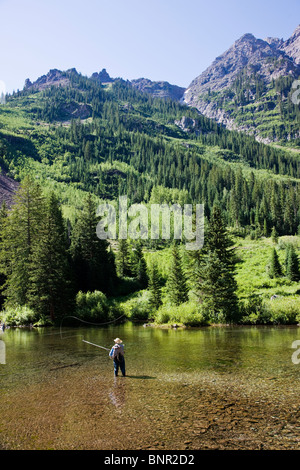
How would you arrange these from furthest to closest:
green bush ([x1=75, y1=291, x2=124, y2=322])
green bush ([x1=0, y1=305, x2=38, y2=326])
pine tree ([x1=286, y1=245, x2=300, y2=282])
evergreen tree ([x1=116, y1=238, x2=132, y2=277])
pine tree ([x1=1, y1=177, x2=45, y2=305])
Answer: evergreen tree ([x1=116, y1=238, x2=132, y2=277]), pine tree ([x1=286, y1=245, x2=300, y2=282]), pine tree ([x1=1, y1=177, x2=45, y2=305]), green bush ([x1=75, y1=291, x2=124, y2=322]), green bush ([x1=0, y1=305, x2=38, y2=326])

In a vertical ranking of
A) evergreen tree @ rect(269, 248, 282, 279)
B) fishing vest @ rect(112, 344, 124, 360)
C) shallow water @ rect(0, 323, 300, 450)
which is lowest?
shallow water @ rect(0, 323, 300, 450)

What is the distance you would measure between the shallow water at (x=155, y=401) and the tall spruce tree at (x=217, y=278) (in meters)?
17.6

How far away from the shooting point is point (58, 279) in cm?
4812

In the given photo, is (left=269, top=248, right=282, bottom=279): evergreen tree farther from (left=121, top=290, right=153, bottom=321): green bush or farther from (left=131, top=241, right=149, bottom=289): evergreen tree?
(left=131, top=241, right=149, bottom=289): evergreen tree

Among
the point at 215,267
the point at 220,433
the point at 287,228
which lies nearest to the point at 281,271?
the point at 215,267

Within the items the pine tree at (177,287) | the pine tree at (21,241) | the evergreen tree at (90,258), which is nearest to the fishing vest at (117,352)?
the pine tree at (177,287)

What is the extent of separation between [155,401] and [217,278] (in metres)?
30.6

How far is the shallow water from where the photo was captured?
9.42 meters

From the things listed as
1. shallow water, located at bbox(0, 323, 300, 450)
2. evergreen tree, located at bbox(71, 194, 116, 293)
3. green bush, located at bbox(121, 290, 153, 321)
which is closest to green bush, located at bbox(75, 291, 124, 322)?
green bush, located at bbox(121, 290, 153, 321)

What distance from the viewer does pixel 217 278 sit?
42.0 meters

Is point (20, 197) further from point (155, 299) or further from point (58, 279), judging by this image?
point (155, 299)

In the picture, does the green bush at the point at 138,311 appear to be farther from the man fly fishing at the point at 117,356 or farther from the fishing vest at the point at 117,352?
the fishing vest at the point at 117,352

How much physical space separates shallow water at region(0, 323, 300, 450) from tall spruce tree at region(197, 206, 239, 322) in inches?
695
